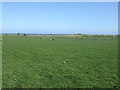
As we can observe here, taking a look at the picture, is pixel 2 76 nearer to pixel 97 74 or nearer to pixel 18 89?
pixel 18 89

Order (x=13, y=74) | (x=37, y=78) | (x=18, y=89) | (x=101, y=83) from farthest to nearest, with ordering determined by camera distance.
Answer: (x=13, y=74), (x=37, y=78), (x=101, y=83), (x=18, y=89)

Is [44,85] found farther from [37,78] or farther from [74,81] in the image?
[74,81]

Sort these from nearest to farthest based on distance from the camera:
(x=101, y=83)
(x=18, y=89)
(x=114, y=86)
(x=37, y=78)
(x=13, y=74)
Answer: (x=18, y=89) < (x=114, y=86) < (x=101, y=83) < (x=37, y=78) < (x=13, y=74)

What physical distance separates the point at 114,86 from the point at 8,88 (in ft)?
17.0

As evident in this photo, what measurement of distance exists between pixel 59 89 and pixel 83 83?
156 cm

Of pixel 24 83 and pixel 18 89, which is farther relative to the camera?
pixel 24 83

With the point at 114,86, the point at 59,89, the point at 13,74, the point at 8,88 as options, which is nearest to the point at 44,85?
the point at 59,89

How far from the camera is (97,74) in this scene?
980cm

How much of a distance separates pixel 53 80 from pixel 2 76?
3.01m

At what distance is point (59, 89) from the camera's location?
7203mm

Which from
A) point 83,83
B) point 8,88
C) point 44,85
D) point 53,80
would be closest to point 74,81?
point 83,83

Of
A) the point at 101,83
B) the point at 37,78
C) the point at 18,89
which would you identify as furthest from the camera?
the point at 37,78

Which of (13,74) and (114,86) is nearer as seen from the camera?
(114,86)

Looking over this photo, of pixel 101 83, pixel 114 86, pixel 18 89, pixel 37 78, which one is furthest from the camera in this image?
pixel 37 78
